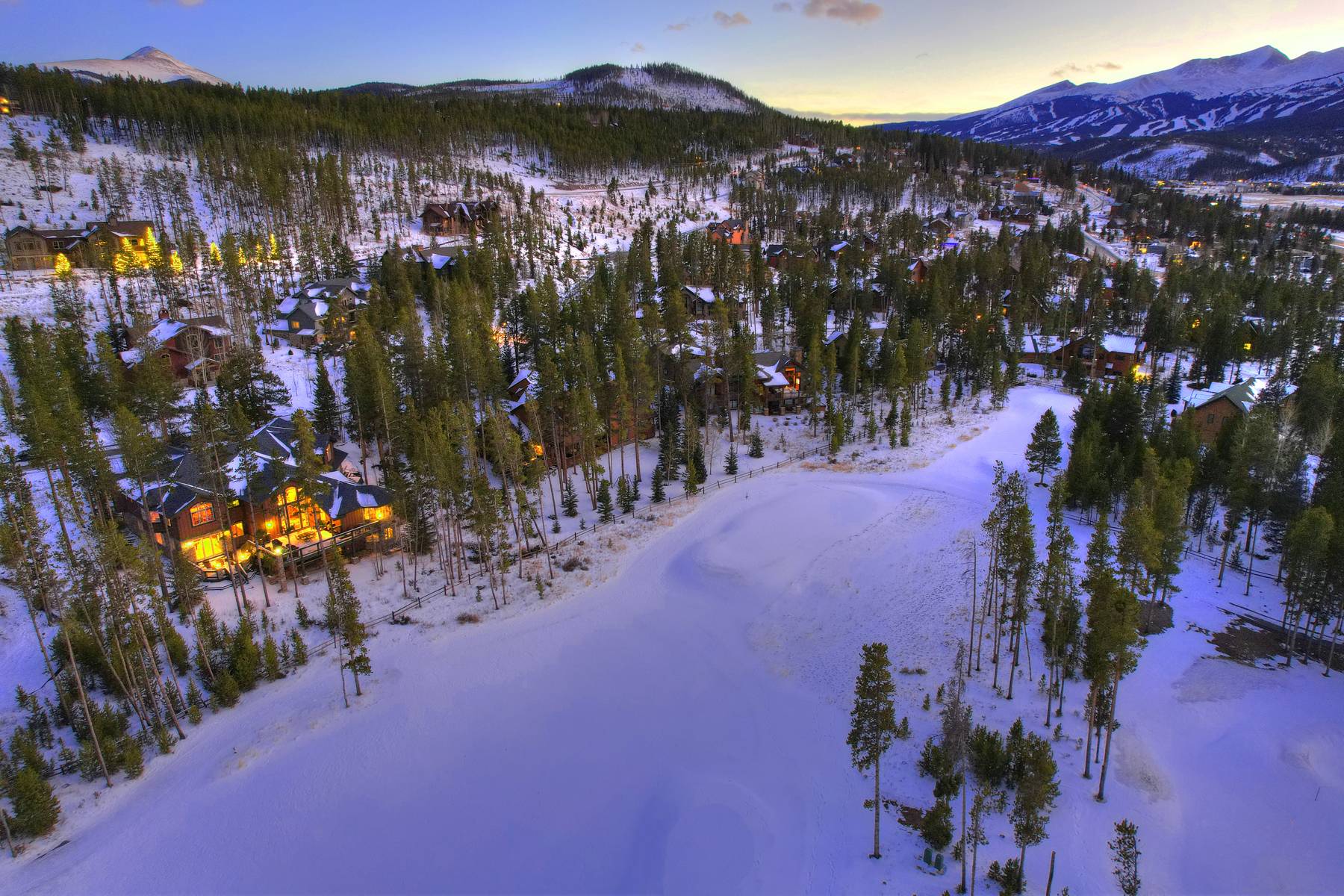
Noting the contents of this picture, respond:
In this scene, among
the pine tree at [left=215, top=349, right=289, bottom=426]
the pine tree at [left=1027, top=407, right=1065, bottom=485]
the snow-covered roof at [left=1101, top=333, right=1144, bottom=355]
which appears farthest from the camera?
the snow-covered roof at [left=1101, top=333, right=1144, bottom=355]

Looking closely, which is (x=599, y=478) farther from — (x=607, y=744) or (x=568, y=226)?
(x=568, y=226)

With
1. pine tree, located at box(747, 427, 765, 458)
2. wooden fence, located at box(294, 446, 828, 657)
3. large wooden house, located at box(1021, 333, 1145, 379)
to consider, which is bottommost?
wooden fence, located at box(294, 446, 828, 657)

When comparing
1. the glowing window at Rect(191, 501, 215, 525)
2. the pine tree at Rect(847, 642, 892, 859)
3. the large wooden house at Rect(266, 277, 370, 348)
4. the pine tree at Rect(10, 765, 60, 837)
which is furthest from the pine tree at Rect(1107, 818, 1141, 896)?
the large wooden house at Rect(266, 277, 370, 348)

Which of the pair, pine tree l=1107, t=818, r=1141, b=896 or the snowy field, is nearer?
pine tree l=1107, t=818, r=1141, b=896

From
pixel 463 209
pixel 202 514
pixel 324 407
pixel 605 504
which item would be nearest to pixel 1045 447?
pixel 605 504

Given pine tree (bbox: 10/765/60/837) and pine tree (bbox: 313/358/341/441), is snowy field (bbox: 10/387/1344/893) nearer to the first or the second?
pine tree (bbox: 10/765/60/837)

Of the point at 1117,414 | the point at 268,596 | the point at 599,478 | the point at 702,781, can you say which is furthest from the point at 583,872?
the point at 1117,414

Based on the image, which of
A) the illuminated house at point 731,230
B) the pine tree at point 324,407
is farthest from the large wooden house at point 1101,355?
the pine tree at point 324,407
